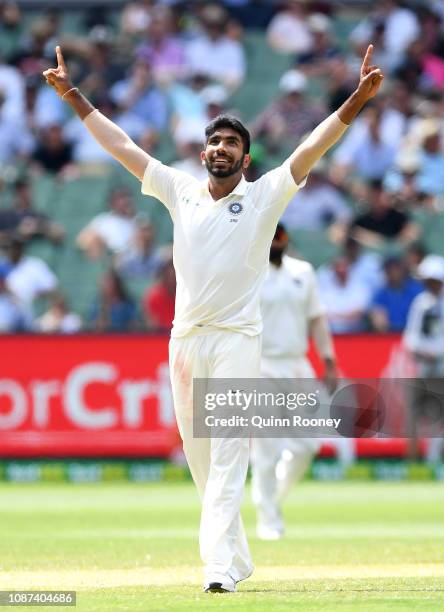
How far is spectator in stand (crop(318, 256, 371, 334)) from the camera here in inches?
713

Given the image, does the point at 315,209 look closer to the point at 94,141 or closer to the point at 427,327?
the point at 427,327

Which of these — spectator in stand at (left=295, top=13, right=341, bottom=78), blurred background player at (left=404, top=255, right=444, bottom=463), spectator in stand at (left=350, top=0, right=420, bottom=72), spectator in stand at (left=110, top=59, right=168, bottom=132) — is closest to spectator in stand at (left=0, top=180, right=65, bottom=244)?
spectator in stand at (left=110, top=59, right=168, bottom=132)

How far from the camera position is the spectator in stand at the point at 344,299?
59.4ft

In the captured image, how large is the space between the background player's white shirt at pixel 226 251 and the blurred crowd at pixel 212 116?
388 inches

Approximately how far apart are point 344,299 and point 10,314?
12.6ft

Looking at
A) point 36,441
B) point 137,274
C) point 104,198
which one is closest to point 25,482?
point 36,441

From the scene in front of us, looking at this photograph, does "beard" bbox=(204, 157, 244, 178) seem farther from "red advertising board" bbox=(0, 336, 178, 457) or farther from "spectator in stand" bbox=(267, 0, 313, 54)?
"spectator in stand" bbox=(267, 0, 313, 54)

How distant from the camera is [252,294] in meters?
7.92

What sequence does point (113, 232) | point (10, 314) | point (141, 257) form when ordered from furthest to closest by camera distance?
point (113, 232), point (141, 257), point (10, 314)

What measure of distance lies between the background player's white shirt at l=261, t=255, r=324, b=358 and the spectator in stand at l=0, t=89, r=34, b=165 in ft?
32.8

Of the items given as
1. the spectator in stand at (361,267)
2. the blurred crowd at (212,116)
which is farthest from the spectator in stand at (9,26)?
the spectator in stand at (361,267)

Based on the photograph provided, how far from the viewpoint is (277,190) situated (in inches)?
312

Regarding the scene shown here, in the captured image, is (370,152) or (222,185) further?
(370,152)

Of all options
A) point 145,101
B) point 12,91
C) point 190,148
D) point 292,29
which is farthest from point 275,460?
point 292,29
